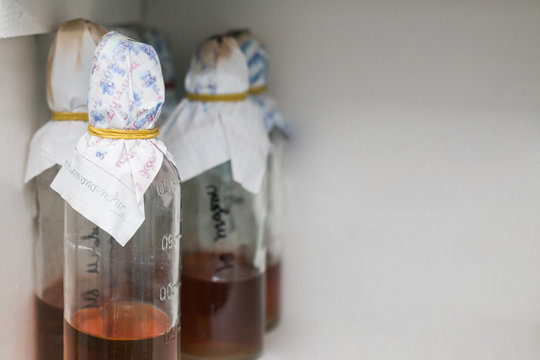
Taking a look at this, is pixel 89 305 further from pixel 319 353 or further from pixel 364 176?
pixel 364 176

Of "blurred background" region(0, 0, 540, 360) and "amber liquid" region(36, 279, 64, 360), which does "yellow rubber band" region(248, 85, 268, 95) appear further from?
"amber liquid" region(36, 279, 64, 360)

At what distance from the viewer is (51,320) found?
0.76m

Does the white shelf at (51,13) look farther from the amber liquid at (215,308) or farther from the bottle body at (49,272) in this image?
the amber liquid at (215,308)

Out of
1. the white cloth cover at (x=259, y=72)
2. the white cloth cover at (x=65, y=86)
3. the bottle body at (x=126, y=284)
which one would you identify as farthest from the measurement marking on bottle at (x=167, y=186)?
the white cloth cover at (x=259, y=72)

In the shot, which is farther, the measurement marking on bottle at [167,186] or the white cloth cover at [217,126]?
the white cloth cover at [217,126]

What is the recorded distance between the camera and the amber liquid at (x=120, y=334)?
68 cm

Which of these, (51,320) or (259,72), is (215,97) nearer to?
(259,72)

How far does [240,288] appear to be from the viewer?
2.75 feet

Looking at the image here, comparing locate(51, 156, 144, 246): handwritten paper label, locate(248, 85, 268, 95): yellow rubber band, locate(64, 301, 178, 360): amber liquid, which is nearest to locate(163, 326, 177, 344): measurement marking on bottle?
locate(64, 301, 178, 360): amber liquid

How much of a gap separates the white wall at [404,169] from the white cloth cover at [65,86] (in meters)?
0.30

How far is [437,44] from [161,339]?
1.63ft

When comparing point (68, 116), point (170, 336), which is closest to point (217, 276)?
point (170, 336)

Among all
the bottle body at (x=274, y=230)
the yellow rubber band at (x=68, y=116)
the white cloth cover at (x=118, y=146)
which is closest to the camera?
the white cloth cover at (x=118, y=146)

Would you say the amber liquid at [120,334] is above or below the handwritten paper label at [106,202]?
below
